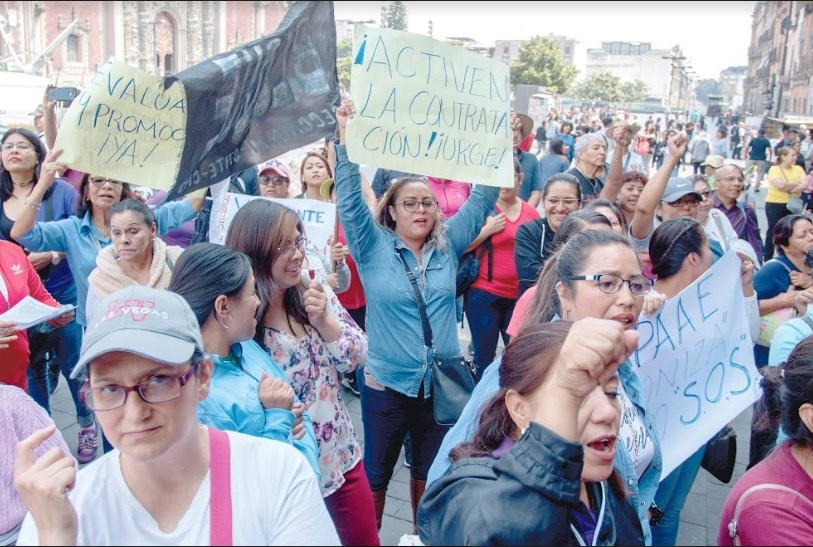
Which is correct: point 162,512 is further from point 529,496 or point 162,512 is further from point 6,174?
point 6,174

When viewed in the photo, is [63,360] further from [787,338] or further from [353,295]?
[787,338]

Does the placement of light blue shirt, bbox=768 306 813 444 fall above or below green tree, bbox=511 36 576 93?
below

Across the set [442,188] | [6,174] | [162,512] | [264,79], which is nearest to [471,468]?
[162,512]

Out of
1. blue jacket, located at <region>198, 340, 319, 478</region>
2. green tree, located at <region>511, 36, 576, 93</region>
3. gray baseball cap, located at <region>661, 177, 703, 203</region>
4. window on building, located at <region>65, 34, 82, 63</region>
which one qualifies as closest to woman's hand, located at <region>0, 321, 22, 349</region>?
blue jacket, located at <region>198, 340, 319, 478</region>

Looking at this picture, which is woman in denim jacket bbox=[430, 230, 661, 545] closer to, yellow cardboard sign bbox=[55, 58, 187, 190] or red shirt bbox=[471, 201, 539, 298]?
yellow cardboard sign bbox=[55, 58, 187, 190]

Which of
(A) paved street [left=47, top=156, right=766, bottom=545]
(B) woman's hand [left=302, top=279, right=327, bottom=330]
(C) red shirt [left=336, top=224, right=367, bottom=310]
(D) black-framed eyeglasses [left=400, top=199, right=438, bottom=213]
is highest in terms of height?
(D) black-framed eyeglasses [left=400, top=199, right=438, bottom=213]

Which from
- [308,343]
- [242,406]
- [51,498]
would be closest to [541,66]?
[308,343]

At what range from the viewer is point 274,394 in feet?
7.13

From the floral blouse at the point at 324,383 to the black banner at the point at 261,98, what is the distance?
87cm

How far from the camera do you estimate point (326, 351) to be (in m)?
2.78

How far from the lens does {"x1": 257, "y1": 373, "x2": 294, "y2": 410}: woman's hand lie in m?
2.17

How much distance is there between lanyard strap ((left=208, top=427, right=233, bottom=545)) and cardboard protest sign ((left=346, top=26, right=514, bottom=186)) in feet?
6.16

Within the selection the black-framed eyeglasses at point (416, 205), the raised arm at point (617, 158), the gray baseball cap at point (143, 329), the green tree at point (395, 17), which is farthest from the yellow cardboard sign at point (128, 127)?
the green tree at point (395, 17)

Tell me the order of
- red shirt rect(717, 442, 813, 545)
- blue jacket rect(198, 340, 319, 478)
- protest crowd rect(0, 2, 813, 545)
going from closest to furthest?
protest crowd rect(0, 2, 813, 545) → red shirt rect(717, 442, 813, 545) → blue jacket rect(198, 340, 319, 478)
